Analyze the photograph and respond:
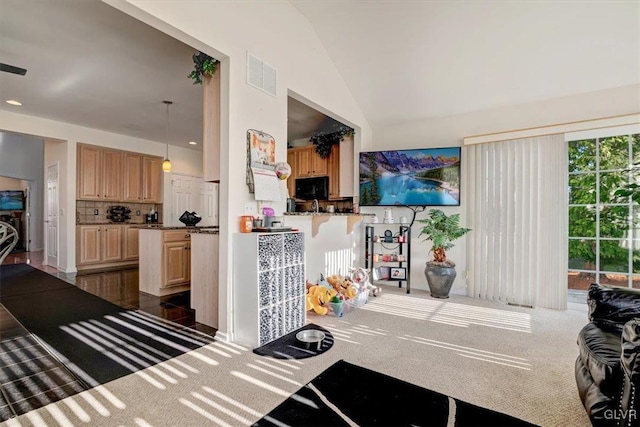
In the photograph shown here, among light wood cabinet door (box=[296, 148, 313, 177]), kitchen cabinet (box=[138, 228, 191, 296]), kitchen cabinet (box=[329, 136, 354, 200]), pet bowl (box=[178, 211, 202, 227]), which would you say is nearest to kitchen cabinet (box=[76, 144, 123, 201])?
kitchen cabinet (box=[138, 228, 191, 296])

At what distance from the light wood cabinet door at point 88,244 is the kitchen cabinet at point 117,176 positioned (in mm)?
626

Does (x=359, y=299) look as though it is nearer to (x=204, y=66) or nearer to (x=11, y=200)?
(x=204, y=66)

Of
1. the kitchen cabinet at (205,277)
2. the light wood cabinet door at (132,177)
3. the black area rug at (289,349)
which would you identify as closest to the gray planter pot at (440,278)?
the black area rug at (289,349)

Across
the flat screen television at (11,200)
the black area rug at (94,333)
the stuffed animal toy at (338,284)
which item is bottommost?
the black area rug at (94,333)

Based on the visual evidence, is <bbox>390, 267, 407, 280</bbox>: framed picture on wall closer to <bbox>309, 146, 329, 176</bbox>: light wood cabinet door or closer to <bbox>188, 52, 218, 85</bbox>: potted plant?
<bbox>309, 146, 329, 176</bbox>: light wood cabinet door

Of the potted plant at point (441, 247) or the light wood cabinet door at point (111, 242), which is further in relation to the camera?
the light wood cabinet door at point (111, 242)

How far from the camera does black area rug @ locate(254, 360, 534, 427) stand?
1.57 metres

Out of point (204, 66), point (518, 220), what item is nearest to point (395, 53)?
point (204, 66)

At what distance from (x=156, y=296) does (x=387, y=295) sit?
10.5 ft

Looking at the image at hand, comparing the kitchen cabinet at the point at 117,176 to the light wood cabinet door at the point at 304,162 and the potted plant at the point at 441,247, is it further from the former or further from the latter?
the potted plant at the point at 441,247

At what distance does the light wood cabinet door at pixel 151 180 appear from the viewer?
6.83 m

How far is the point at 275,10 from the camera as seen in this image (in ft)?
10.3

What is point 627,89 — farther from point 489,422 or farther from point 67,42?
point 67,42

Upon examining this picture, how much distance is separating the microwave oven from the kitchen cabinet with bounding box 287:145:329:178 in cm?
11
